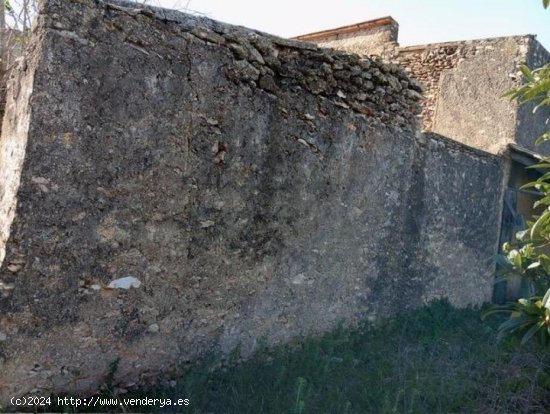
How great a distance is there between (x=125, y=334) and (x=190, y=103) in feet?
5.29

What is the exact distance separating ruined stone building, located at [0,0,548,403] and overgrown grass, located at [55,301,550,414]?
0.22m

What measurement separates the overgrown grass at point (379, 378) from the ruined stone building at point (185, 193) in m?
0.22

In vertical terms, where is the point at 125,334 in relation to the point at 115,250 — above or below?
below

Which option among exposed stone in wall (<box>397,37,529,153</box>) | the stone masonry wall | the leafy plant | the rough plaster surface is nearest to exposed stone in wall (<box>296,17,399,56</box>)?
the stone masonry wall

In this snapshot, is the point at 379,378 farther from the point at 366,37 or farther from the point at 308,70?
the point at 366,37

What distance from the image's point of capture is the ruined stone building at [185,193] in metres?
2.99

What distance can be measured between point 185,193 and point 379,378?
2115 millimetres

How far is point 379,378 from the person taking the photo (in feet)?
13.3

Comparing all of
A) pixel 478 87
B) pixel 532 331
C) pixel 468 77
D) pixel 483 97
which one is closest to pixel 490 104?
pixel 483 97

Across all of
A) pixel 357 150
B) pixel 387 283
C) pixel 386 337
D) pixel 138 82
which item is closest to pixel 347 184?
pixel 357 150

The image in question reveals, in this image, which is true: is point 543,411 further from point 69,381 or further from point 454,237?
point 69,381

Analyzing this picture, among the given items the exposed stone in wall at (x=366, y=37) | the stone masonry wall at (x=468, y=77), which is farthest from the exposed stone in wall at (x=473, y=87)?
the exposed stone in wall at (x=366, y=37)

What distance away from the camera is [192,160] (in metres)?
3.59

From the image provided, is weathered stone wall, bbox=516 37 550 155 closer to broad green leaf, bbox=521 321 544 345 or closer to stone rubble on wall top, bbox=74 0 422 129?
stone rubble on wall top, bbox=74 0 422 129
